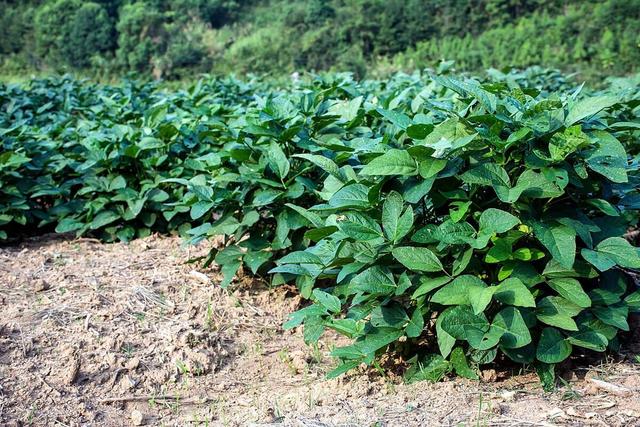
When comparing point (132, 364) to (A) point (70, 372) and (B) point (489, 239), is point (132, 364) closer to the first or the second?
(A) point (70, 372)

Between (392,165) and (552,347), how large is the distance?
0.77 meters

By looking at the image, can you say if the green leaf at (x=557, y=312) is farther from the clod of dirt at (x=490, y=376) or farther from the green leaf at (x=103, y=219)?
the green leaf at (x=103, y=219)

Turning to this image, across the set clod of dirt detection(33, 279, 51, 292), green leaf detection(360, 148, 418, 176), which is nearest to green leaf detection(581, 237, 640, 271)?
green leaf detection(360, 148, 418, 176)

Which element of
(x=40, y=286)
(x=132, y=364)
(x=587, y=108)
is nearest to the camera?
(x=587, y=108)

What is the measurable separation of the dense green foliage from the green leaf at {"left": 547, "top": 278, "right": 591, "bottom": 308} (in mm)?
10607

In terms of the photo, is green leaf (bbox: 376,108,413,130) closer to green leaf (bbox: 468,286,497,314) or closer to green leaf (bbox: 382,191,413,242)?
green leaf (bbox: 382,191,413,242)

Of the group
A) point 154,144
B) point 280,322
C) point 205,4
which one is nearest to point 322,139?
point 280,322

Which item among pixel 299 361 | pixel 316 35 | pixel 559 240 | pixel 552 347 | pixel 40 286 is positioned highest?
pixel 559 240

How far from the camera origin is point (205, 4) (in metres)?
19.3

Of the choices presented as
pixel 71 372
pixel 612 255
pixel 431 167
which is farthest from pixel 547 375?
pixel 71 372

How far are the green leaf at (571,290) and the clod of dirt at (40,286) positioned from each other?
2.22m

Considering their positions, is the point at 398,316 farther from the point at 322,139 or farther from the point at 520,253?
the point at 322,139

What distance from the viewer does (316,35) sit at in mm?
15773

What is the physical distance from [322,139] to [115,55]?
15770 millimetres
